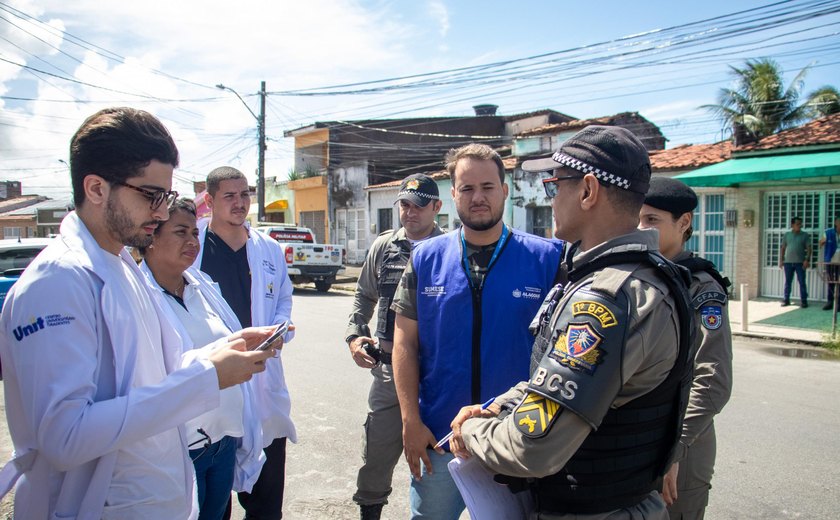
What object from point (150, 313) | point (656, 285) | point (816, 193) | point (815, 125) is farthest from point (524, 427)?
point (815, 125)

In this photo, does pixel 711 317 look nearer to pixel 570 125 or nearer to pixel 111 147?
pixel 111 147

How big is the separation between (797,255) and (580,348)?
13116 millimetres

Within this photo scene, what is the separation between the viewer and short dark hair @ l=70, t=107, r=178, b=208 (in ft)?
5.49

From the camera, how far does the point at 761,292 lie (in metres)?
14.1

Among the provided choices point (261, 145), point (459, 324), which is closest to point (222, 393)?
point (459, 324)

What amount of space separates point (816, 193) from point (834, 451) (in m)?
10.1

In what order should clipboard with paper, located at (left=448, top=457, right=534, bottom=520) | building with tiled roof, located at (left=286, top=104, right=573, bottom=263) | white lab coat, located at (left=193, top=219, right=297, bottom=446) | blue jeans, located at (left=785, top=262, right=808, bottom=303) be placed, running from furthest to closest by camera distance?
1. building with tiled roof, located at (left=286, top=104, right=573, bottom=263)
2. blue jeans, located at (left=785, top=262, right=808, bottom=303)
3. white lab coat, located at (left=193, top=219, right=297, bottom=446)
4. clipboard with paper, located at (left=448, top=457, right=534, bottom=520)

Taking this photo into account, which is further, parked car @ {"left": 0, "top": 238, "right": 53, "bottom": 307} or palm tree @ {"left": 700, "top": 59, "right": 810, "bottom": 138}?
palm tree @ {"left": 700, "top": 59, "right": 810, "bottom": 138}

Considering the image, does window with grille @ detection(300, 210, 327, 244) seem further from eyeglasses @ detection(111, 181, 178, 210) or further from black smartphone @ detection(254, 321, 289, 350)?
eyeglasses @ detection(111, 181, 178, 210)

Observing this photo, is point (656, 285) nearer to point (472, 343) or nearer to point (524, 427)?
point (524, 427)

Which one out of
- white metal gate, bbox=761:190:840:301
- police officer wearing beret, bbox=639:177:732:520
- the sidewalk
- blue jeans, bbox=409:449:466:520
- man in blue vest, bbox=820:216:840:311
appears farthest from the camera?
white metal gate, bbox=761:190:840:301

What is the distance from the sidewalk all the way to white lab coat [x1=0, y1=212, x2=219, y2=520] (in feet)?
34.7

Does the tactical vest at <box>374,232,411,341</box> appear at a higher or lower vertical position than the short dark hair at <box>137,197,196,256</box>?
lower

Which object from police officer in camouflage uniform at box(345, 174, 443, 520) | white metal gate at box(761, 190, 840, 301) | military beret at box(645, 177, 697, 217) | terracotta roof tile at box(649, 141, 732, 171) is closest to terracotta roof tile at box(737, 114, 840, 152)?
terracotta roof tile at box(649, 141, 732, 171)
